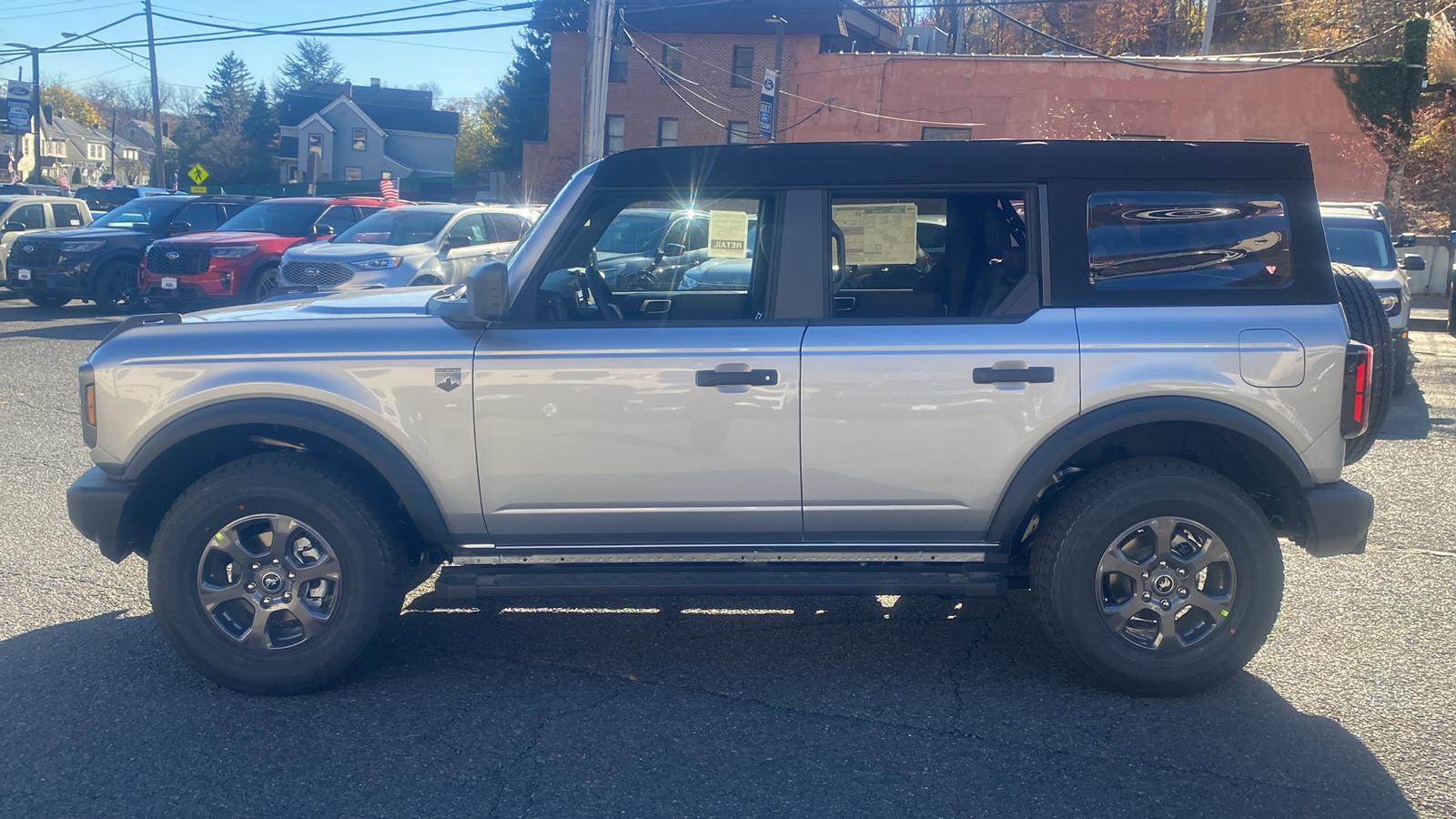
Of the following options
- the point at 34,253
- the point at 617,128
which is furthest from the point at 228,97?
the point at 34,253

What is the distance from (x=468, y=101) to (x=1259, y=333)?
89685 mm

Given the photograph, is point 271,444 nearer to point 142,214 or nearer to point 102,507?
point 102,507

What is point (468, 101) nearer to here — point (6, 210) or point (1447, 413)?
point (6, 210)

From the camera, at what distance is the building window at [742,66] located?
39594mm

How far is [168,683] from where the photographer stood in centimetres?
423

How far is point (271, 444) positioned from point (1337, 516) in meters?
3.96

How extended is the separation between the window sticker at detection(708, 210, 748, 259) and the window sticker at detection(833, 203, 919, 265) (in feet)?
1.21

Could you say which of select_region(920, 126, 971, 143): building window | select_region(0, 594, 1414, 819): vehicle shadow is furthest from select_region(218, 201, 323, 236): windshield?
select_region(920, 126, 971, 143): building window

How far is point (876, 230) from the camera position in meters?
4.31

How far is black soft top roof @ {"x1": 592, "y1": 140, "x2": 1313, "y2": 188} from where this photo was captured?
4.11 m

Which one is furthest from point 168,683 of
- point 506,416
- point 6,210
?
point 6,210

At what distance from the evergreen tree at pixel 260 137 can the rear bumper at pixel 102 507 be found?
2910 inches

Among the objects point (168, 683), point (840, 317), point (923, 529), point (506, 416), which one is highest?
point (840, 317)

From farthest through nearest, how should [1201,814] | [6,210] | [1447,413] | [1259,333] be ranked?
[6,210] < [1447,413] < [1259,333] < [1201,814]
